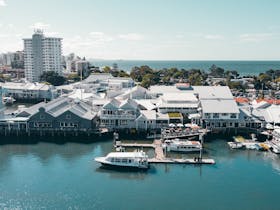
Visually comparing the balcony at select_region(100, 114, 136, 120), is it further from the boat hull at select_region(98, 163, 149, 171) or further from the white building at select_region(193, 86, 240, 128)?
the boat hull at select_region(98, 163, 149, 171)

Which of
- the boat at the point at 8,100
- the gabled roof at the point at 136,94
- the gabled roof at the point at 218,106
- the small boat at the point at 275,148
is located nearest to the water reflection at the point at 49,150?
the gabled roof at the point at 218,106

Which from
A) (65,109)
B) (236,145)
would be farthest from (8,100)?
(236,145)

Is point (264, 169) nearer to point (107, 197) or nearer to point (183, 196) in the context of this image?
point (183, 196)

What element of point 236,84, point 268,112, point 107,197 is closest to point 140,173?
point 107,197

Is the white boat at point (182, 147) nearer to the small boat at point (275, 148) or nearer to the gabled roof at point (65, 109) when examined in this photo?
the small boat at point (275, 148)

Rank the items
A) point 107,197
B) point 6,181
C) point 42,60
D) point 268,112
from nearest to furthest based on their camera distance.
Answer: point 107,197 < point 6,181 < point 268,112 < point 42,60

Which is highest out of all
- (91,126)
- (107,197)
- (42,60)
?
(42,60)
